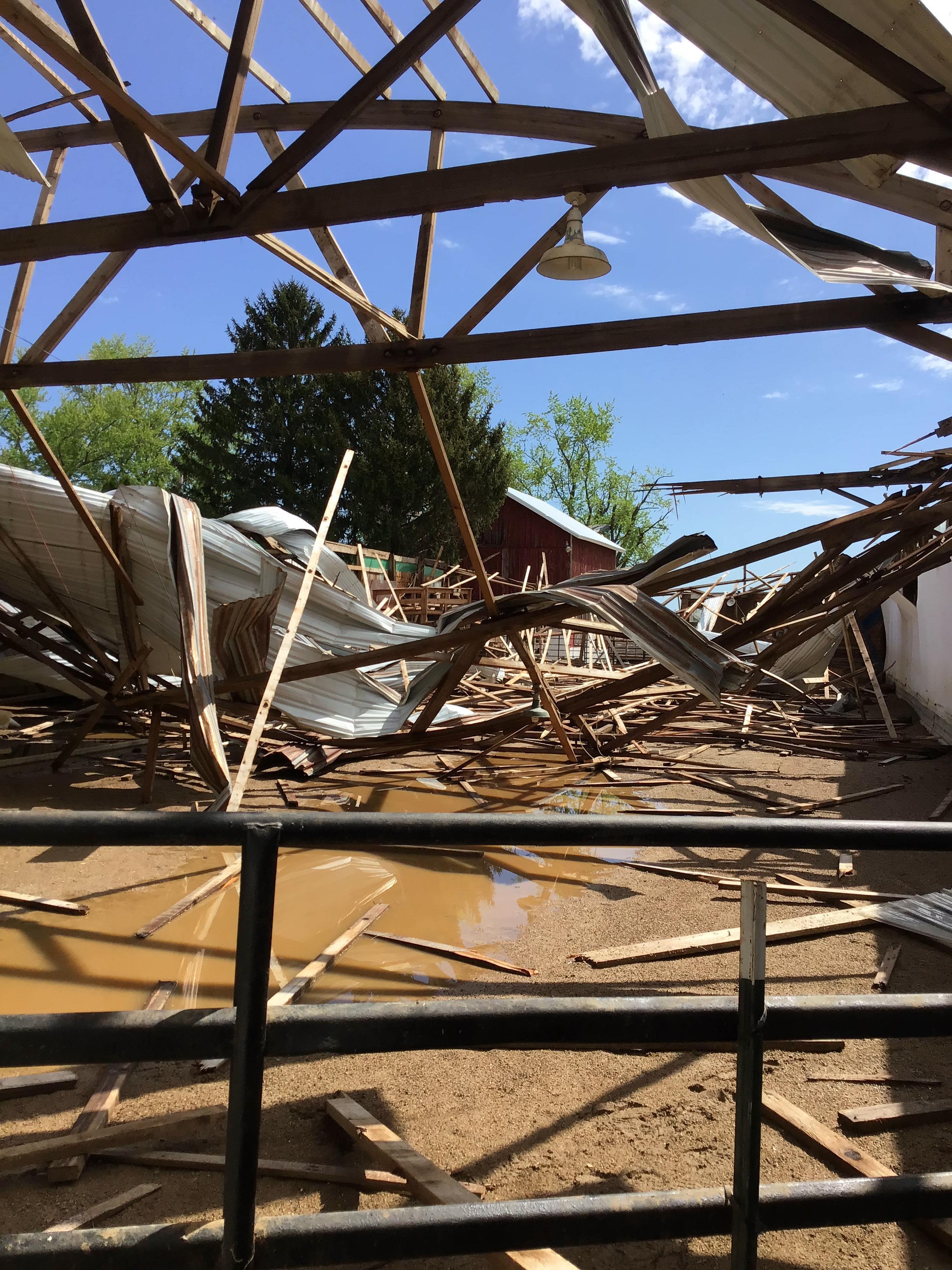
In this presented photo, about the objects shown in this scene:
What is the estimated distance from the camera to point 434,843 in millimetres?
1432

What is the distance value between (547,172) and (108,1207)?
3936 mm

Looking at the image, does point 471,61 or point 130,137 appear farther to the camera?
point 471,61

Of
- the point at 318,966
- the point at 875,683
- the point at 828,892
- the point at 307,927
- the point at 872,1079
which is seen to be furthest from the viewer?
the point at 875,683

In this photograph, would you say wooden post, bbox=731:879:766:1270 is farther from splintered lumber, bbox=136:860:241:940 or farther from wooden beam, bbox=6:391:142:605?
wooden beam, bbox=6:391:142:605

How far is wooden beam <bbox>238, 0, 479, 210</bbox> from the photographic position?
355 cm

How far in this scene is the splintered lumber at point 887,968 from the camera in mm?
4047

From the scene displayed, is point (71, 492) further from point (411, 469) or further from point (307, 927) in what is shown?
point (411, 469)

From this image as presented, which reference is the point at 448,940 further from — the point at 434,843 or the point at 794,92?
the point at 794,92

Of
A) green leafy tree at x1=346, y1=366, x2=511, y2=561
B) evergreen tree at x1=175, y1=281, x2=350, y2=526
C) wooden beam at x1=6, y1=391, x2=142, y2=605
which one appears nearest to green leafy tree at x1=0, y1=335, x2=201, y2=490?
evergreen tree at x1=175, y1=281, x2=350, y2=526

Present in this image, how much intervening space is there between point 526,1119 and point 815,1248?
0.98 m

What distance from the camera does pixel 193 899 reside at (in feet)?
16.8

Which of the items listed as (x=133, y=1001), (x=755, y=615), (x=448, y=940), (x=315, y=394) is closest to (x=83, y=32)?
(x=133, y=1001)

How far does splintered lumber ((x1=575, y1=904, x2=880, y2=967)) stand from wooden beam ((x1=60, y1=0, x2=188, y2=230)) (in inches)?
163

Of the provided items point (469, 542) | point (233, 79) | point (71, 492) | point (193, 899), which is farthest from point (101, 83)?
point (71, 492)
